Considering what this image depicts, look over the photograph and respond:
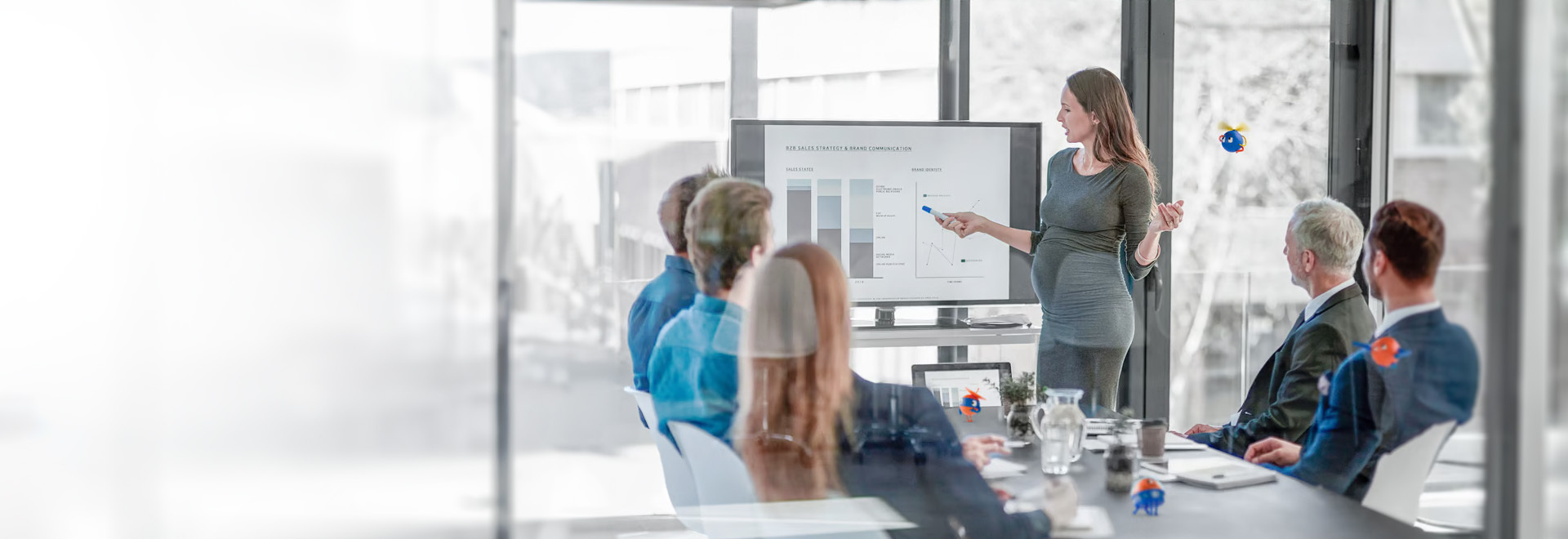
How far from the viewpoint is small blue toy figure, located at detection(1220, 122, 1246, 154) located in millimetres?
3955

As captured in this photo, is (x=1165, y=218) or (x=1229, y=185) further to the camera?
(x=1229, y=185)

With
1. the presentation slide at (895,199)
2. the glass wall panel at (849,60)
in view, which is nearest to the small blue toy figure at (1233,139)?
the presentation slide at (895,199)

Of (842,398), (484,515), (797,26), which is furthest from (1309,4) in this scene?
(484,515)

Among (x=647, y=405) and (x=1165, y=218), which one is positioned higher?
(x=1165, y=218)

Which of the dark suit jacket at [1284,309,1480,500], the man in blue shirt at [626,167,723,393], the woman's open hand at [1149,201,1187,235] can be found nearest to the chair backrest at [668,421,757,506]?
the man in blue shirt at [626,167,723,393]

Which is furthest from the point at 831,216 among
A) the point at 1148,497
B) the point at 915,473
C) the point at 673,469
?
the point at 1148,497

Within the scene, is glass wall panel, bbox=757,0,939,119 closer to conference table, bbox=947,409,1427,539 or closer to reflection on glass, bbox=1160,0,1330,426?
conference table, bbox=947,409,1427,539

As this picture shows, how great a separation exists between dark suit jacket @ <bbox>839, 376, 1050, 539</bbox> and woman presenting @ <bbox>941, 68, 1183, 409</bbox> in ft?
2.96

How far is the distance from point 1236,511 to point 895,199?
3.27 feet

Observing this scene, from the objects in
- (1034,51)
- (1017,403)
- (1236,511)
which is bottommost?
(1236,511)

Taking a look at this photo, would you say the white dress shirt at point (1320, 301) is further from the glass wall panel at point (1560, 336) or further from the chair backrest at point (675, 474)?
the chair backrest at point (675, 474)

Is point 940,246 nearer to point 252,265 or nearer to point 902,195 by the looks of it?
point 902,195

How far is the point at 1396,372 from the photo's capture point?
183 centimetres

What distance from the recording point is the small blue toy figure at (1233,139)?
3.96 metres
